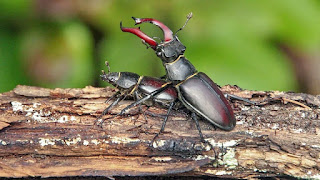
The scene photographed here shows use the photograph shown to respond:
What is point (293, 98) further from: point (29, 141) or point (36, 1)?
point (36, 1)

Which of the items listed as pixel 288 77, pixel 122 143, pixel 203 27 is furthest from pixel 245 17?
pixel 122 143

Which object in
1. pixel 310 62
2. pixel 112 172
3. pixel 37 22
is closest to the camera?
pixel 112 172

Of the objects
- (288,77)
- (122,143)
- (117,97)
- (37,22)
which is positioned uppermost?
(37,22)

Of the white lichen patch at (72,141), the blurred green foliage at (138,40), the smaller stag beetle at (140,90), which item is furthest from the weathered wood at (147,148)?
the blurred green foliage at (138,40)

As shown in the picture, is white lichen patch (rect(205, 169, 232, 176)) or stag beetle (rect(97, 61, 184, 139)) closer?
white lichen patch (rect(205, 169, 232, 176))

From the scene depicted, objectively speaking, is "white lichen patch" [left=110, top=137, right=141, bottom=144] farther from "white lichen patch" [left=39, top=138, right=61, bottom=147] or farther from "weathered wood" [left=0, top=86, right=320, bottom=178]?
"white lichen patch" [left=39, top=138, right=61, bottom=147]

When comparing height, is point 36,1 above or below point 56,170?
above

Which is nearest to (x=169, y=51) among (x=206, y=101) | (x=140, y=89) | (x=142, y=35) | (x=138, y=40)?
(x=142, y=35)

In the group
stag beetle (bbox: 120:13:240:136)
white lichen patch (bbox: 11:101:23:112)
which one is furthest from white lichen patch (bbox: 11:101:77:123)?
stag beetle (bbox: 120:13:240:136)
